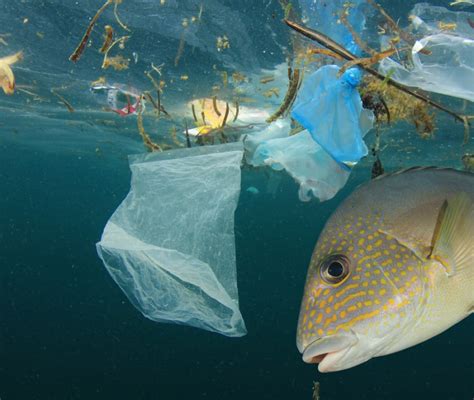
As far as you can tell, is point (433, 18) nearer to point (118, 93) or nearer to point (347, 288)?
point (347, 288)

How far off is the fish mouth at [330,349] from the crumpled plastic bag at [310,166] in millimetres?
2144

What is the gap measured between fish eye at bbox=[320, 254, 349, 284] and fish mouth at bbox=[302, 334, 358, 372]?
0.31 meters

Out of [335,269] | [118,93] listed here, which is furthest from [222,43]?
[335,269]

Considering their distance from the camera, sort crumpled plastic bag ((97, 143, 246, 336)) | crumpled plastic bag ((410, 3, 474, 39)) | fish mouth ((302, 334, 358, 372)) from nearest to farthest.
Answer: fish mouth ((302, 334, 358, 372)), crumpled plastic bag ((97, 143, 246, 336)), crumpled plastic bag ((410, 3, 474, 39))

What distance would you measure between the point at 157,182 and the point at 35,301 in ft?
115

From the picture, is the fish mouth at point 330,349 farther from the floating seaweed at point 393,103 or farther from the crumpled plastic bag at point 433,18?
the crumpled plastic bag at point 433,18

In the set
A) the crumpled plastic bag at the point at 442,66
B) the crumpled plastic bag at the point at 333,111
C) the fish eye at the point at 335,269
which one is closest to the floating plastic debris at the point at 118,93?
the crumpled plastic bag at the point at 442,66

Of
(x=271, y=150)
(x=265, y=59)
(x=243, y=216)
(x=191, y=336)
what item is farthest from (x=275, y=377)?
(x=243, y=216)

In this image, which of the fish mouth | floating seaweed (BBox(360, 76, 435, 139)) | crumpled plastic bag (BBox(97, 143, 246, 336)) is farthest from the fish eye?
floating seaweed (BBox(360, 76, 435, 139))

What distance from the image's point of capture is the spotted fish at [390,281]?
6.48ft

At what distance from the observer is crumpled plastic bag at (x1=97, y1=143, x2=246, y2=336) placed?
3.56 m

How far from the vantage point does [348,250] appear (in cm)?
227

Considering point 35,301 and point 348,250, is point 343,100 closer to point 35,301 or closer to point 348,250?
point 348,250

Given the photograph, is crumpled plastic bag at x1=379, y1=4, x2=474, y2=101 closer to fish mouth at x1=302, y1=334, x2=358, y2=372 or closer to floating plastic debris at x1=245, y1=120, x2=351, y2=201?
floating plastic debris at x1=245, y1=120, x2=351, y2=201
